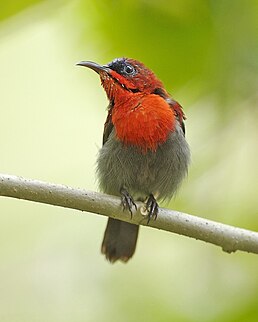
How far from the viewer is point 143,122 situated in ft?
12.8

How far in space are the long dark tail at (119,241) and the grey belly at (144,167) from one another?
14.1 inches

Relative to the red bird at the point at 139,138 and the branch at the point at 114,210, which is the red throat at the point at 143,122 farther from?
the branch at the point at 114,210

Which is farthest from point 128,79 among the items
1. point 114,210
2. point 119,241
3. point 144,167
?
point 114,210

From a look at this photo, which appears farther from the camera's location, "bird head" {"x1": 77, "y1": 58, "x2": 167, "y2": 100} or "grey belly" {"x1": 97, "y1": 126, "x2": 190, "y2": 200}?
"bird head" {"x1": 77, "y1": 58, "x2": 167, "y2": 100}

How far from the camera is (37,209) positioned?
529 cm

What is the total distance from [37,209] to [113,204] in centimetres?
227

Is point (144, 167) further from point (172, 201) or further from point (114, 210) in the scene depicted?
point (114, 210)

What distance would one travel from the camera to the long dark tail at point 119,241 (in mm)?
4441

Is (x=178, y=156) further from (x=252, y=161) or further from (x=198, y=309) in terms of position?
(x=198, y=309)

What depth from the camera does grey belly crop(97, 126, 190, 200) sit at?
4.03 metres

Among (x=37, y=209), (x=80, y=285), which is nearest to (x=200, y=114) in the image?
(x=80, y=285)

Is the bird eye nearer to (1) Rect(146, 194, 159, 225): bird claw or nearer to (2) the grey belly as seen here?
(2) the grey belly
